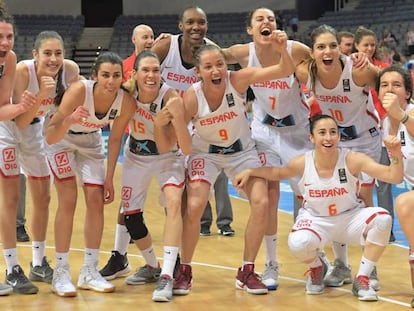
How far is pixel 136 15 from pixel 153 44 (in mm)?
18137

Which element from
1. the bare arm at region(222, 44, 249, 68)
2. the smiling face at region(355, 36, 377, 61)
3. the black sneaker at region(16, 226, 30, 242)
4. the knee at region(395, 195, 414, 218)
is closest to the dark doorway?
the black sneaker at region(16, 226, 30, 242)

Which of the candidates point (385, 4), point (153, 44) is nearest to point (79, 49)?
point (385, 4)

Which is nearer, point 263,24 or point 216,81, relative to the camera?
point 216,81

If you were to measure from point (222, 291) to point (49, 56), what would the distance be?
6.72 ft

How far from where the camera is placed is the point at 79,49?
22750 millimetres

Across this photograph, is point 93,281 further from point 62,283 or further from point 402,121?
point 402,121

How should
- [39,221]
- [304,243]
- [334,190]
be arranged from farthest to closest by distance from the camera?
1. [39,221]
2. [334,190]
3. [304,243]

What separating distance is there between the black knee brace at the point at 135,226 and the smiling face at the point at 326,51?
1.69 metres

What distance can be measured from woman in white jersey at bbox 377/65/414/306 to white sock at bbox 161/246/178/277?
1.51m

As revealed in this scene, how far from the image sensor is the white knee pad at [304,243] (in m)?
4.91

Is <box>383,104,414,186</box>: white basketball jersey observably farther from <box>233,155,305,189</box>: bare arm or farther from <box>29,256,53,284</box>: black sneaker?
<box>29,256,53,284</box>: black sneaker

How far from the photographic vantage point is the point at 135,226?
5.36 m

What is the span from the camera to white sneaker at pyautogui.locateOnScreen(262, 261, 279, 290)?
5266mm

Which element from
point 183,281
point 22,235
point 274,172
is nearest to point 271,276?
point 183,281
